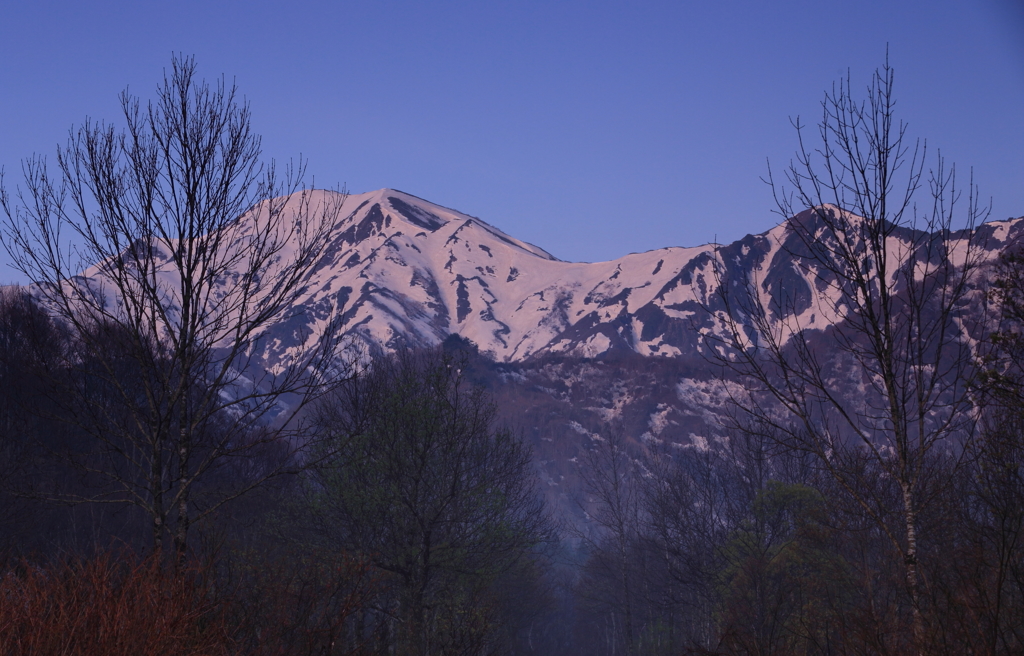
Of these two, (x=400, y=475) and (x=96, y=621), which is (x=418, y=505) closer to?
(x=400, y=475)

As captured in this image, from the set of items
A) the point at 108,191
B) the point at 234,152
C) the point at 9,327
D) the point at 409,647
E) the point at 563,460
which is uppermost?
the point at 563,460

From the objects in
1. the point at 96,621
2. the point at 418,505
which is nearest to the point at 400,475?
the point at 418,505

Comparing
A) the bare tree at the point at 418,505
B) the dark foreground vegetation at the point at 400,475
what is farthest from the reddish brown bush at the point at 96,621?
the bare tree at the point at 418,505

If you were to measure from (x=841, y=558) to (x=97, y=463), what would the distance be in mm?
28730

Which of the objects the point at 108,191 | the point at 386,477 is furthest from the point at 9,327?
the point at 108,191

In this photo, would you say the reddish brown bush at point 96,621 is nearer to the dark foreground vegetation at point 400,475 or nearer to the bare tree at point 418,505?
the dark foreground vegetation at point 400,475

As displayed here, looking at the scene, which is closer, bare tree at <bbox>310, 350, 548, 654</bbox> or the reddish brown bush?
the reddish brown bush

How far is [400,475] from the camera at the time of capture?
19.4 m

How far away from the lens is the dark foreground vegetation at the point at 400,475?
7113 millimetres

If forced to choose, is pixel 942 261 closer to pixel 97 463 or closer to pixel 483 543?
pixel 483 543

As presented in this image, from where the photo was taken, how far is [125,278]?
28.8 ft

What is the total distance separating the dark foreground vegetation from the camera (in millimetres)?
7113

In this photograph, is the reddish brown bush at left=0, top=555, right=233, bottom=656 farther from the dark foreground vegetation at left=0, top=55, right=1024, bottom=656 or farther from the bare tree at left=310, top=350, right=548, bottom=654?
the bare tree at left=310, top=350, right=548, bottom=654

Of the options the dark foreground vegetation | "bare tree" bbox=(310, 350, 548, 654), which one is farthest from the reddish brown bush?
"bare tree" bbox=(310, 350, 548, 654)
